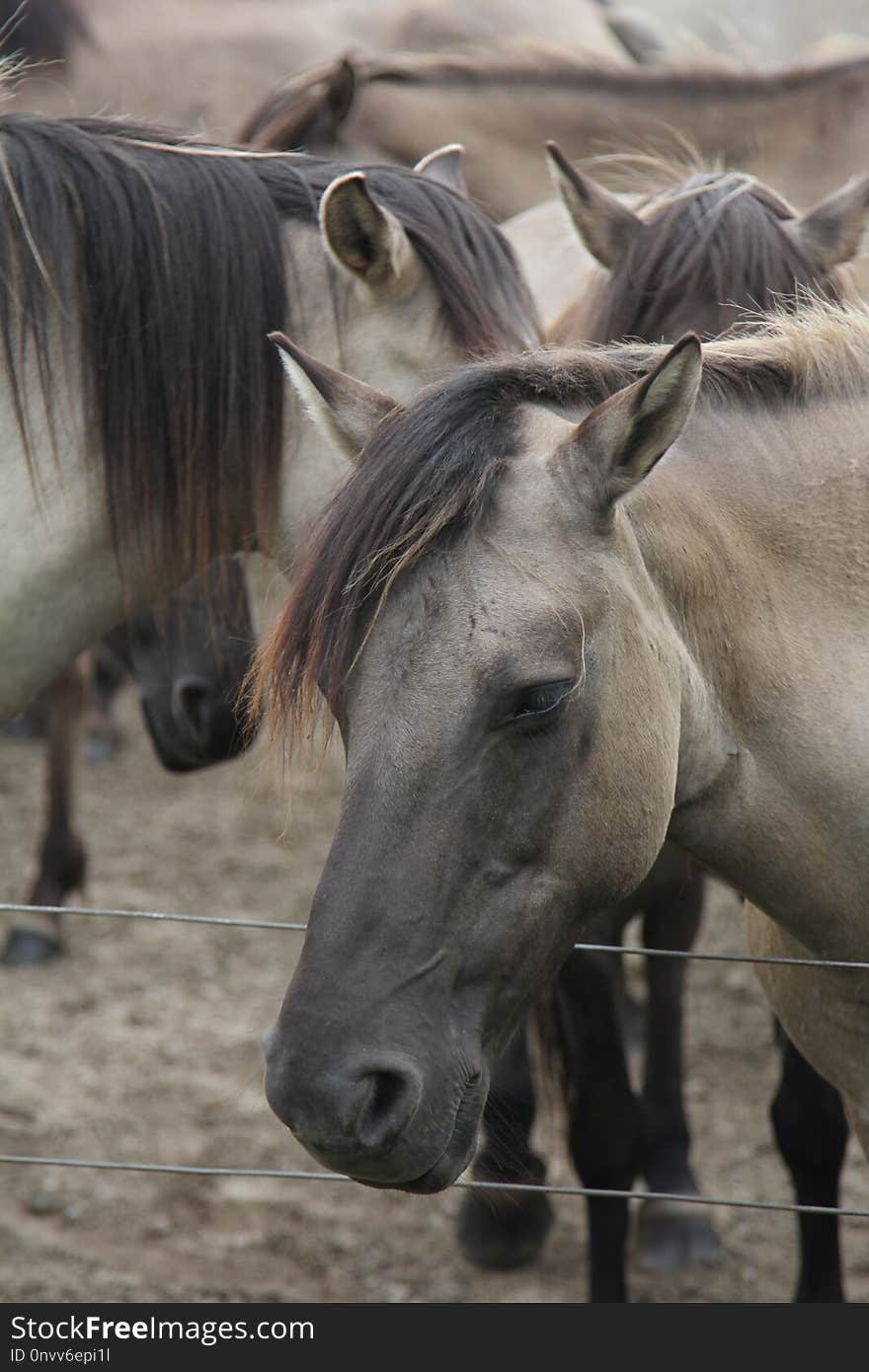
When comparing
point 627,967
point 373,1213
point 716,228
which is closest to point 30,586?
point 716,228

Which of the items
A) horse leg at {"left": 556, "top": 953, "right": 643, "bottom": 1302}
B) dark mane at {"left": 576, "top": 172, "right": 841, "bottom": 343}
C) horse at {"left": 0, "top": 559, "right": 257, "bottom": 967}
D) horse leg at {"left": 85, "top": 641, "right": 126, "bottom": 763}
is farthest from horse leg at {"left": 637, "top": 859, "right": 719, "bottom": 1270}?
horse leg at {"left": 85, "top": 641, "right": 126, "bottom": 763}

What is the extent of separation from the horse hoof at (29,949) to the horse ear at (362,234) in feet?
10.6

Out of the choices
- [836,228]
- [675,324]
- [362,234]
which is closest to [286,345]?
[362,234]

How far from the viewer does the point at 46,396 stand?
2633 mm

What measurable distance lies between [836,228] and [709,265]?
0.38 metres

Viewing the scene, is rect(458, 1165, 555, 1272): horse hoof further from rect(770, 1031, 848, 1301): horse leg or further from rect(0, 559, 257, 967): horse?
rect(0, 559, 257, 967): horse

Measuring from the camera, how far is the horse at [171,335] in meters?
2.65

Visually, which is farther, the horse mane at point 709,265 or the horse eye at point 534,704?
the horse mane at point 709,265

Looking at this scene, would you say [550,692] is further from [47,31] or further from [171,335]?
[47,31]

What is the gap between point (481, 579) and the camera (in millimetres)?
1766

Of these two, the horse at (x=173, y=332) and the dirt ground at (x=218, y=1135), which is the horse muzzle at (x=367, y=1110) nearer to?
the dirt ground at (x=218, y=1135)

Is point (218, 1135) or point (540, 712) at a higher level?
point (540, 712)

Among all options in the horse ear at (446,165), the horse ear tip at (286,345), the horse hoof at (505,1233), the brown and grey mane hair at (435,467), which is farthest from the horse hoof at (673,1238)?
the horse ear at (446,165)

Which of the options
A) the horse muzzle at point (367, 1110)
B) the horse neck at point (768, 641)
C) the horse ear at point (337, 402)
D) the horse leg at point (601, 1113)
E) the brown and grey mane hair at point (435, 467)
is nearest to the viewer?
the horse muzzle at point (367, 1110)
